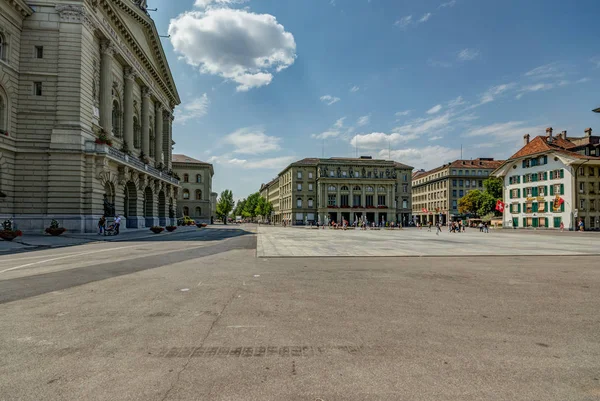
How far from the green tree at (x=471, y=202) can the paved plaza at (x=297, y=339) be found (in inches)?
3336

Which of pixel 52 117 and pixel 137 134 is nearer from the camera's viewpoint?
pixel 52 117

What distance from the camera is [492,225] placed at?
238 ft

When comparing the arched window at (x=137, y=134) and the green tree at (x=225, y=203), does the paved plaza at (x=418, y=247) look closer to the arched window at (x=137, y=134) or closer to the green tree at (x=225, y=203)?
the arched window at (x=137, y=134)

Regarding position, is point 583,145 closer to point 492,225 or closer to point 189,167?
point 492,225

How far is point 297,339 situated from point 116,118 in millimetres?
43236

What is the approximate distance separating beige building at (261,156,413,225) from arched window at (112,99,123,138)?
55964mm

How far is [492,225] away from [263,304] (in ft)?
262

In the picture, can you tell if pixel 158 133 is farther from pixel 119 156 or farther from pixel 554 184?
pixel 554 184

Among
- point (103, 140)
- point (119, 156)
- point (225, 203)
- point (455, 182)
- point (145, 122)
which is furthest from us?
point (225, 203)

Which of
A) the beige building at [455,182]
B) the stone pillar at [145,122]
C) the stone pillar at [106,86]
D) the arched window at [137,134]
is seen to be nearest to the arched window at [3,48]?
the stone pillar at [106,86]

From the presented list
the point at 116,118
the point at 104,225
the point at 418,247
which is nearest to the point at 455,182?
the point at 418,247

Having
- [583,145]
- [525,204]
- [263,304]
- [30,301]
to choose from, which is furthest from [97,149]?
[583,145]

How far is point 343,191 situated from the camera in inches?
3617

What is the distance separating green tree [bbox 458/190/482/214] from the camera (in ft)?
277
